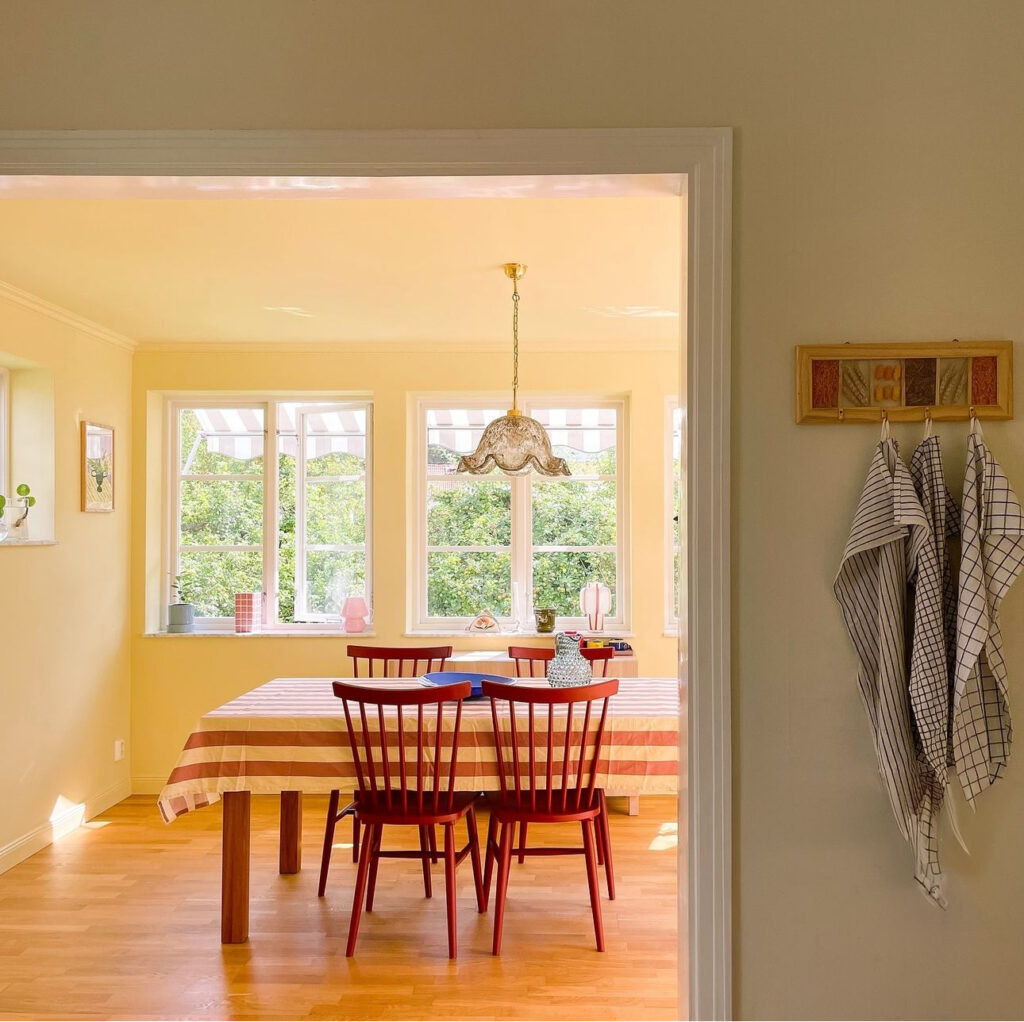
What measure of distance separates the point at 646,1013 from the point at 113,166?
262cm

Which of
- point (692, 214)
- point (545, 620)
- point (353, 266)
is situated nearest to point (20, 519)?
point (353, 266)

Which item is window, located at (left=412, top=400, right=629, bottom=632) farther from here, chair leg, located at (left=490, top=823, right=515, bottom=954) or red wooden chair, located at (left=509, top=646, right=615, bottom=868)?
chair leg, located at (left=490, top=823, right=515, bottom=954)

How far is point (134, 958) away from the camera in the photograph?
3232mm

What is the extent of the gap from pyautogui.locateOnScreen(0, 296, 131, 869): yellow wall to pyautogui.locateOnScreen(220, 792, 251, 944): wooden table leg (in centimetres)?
143

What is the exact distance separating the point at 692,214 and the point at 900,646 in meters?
0.84

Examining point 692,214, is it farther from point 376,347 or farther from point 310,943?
point 376,347

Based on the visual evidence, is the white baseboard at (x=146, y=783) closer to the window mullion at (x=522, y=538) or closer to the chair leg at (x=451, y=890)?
the window mullion at (x=522, y=538)

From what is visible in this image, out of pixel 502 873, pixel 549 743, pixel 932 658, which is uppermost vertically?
pixel 932 658

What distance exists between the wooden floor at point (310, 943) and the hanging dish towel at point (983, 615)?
1624 mm

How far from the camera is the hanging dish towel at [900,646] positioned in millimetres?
1616

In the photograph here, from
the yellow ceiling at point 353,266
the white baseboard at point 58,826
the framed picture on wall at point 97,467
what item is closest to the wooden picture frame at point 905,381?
the yellow ceiling at point 353,266

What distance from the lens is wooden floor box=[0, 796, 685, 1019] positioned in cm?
291

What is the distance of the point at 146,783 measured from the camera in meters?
5.43

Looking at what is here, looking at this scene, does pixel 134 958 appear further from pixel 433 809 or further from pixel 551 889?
pixel 551 889
